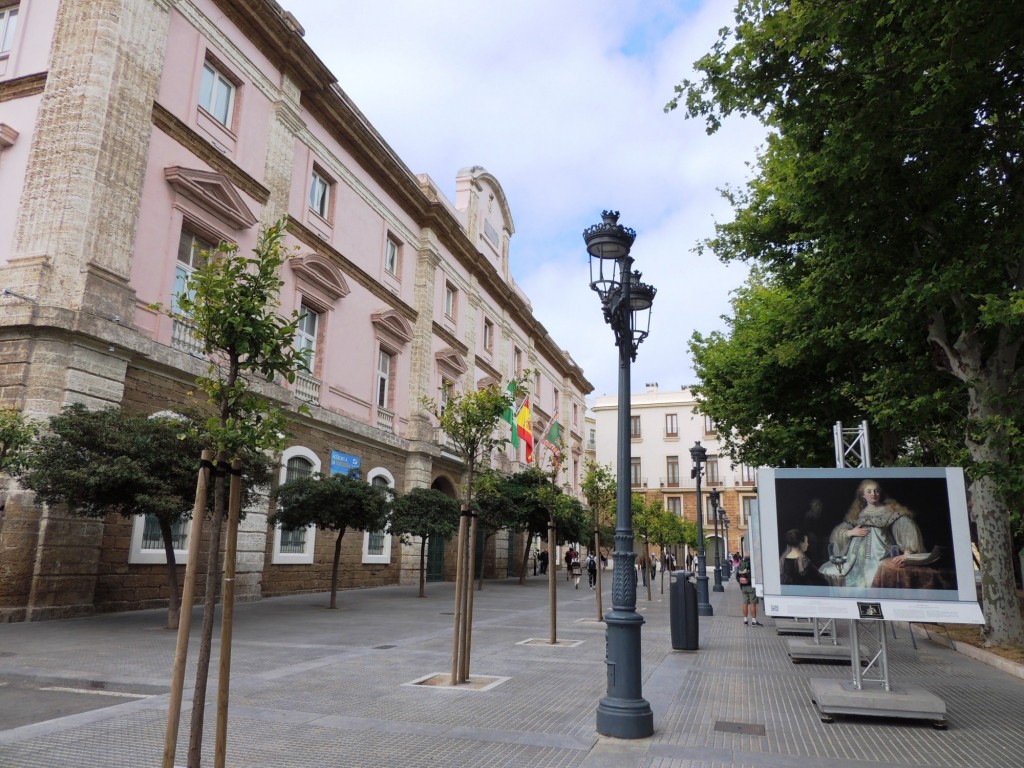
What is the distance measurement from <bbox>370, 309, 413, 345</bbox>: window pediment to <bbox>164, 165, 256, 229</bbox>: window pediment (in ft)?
24.0

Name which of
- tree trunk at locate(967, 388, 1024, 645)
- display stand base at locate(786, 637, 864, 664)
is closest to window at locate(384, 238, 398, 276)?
tree trunk at locate(967, 388, 1024, 645)

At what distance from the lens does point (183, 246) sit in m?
17.4

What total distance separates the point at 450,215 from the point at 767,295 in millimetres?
13668

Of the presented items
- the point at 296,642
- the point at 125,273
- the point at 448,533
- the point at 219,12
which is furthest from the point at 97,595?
the point at 219,12

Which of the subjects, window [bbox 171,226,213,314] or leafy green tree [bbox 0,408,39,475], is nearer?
leafy green tree [bbox 0,408,39,475]

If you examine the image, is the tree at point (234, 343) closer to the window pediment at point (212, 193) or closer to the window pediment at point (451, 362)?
the window pediment at point (212, 193)

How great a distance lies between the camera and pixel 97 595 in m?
14.2

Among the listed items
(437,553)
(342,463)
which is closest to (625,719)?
(342,463)

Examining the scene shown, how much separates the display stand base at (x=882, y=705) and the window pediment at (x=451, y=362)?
23912 mm

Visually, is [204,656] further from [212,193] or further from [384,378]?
[384,378]

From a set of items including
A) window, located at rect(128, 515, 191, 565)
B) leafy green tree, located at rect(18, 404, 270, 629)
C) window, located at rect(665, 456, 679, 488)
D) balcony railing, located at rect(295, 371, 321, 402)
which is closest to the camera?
leafy green tree, located at rect(18, 404, 270, 629)

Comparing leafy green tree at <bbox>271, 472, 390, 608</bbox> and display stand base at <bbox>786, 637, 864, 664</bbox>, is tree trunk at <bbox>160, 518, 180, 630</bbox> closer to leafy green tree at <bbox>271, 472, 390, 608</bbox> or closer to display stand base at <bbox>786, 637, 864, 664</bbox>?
leafy green tree at <bbox>271, 472, 390, 608</bbox>

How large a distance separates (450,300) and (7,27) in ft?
63.1

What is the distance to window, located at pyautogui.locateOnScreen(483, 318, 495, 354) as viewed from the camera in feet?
121
